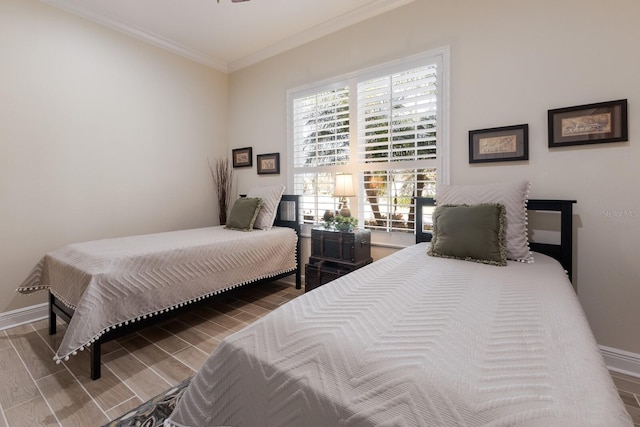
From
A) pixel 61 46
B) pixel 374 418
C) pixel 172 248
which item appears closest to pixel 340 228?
pixel 172 248

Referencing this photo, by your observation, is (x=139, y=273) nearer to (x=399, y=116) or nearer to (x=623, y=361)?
(x=399, y=116)

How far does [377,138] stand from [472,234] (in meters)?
1.49

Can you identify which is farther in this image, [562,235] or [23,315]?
[23,315]

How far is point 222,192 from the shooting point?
14.5 feet

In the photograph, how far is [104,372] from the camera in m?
1.95

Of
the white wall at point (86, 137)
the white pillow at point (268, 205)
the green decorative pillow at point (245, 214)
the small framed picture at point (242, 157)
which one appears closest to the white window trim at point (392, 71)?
the white pillow at point (268, 205)

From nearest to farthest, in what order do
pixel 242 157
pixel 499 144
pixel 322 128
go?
1. pixel 499 144
2. pixel 322 128
3. pixel 242 157

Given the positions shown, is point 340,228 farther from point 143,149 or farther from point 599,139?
point 143,149

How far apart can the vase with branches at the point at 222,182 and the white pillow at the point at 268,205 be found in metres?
0.86

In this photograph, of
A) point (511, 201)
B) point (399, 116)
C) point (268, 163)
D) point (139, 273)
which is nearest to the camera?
point (511, 201)

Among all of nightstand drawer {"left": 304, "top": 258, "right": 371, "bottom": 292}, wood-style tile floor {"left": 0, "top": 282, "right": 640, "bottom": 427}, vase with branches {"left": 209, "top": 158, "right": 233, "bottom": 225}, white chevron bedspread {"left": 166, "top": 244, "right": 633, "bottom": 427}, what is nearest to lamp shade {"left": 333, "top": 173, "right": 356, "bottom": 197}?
nightstand drawer {"left": 304, "top": 258, "right": 371, "bottom": 292}

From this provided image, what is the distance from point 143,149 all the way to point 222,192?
1.15m

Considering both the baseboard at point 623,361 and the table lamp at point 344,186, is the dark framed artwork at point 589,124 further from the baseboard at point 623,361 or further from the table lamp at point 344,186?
the table lamp at point 344,186

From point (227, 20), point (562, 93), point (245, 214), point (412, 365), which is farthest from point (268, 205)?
point (412, 365)
